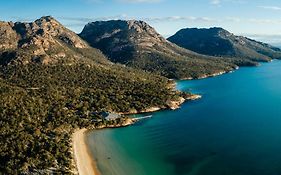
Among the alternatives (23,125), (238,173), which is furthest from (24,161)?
(238,173)

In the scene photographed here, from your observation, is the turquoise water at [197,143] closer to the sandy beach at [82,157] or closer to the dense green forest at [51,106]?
→ the sandy beach at [82,157]

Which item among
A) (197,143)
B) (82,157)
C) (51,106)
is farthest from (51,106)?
(197,143)

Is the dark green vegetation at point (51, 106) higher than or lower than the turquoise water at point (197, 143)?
higher

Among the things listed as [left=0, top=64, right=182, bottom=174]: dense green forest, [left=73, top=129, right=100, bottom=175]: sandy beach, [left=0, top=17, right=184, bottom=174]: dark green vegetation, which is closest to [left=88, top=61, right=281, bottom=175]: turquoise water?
[left=73, top=129, right=100, bottom=175]: sandy beach

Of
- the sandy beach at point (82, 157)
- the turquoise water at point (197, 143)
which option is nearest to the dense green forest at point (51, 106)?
the sandy beach at point (82, 157)

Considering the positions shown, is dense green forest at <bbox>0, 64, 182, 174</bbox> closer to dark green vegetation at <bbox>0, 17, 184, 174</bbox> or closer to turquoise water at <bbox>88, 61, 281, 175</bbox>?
dark green vegetation at <bbox>0, 17, 184, 174</bbox>

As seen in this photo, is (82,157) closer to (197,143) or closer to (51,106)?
(197,143)
